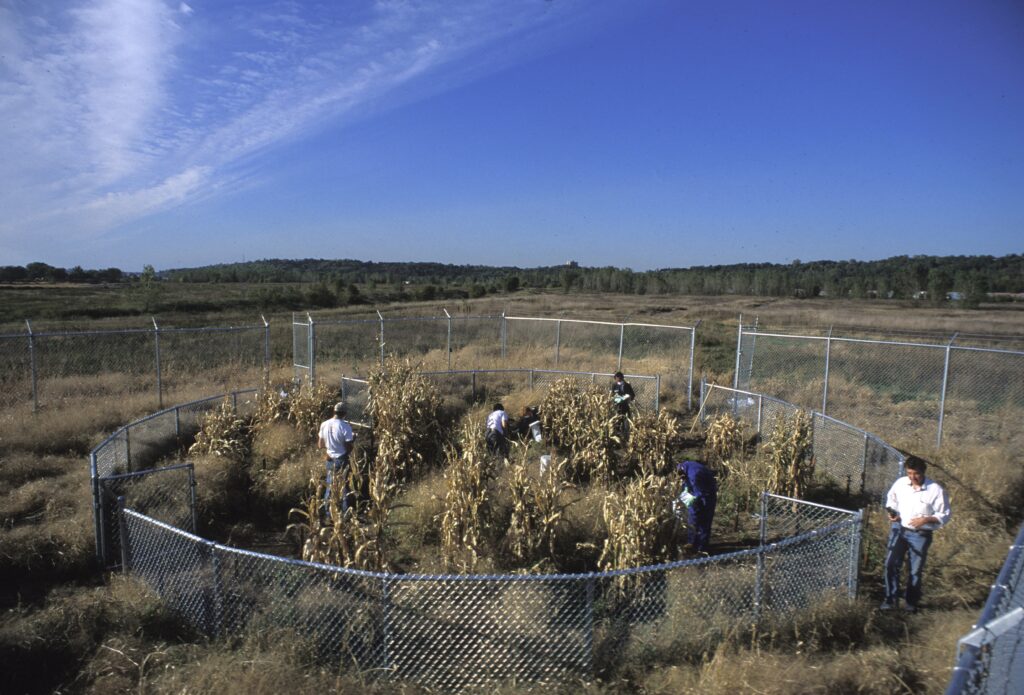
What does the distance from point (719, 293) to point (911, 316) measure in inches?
1158

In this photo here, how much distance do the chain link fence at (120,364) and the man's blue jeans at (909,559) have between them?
1149cm

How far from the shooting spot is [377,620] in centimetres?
453

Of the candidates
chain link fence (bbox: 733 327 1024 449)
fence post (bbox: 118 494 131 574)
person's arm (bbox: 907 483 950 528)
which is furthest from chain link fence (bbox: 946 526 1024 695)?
chain link fence (bbox: 733 327 1024 449)

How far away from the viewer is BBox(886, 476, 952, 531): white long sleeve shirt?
557 centimetres

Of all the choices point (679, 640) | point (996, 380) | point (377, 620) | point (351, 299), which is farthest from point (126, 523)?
point (351, 299)

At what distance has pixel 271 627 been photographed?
4582mm

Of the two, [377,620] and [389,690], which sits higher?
[377,620]

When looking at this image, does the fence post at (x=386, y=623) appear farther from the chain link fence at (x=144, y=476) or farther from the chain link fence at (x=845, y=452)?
the chain link fence at (x=845, y=452)

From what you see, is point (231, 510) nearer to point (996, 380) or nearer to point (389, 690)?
point (389, 690)

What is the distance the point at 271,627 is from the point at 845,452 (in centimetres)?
799

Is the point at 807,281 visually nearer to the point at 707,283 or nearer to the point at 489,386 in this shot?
the point at 707,283

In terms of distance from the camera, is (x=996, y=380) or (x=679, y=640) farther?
(x=996, y=380)

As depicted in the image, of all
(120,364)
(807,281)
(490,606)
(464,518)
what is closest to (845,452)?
(464,518)

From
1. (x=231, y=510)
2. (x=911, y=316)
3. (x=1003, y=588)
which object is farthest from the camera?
(x=911, y=316)
